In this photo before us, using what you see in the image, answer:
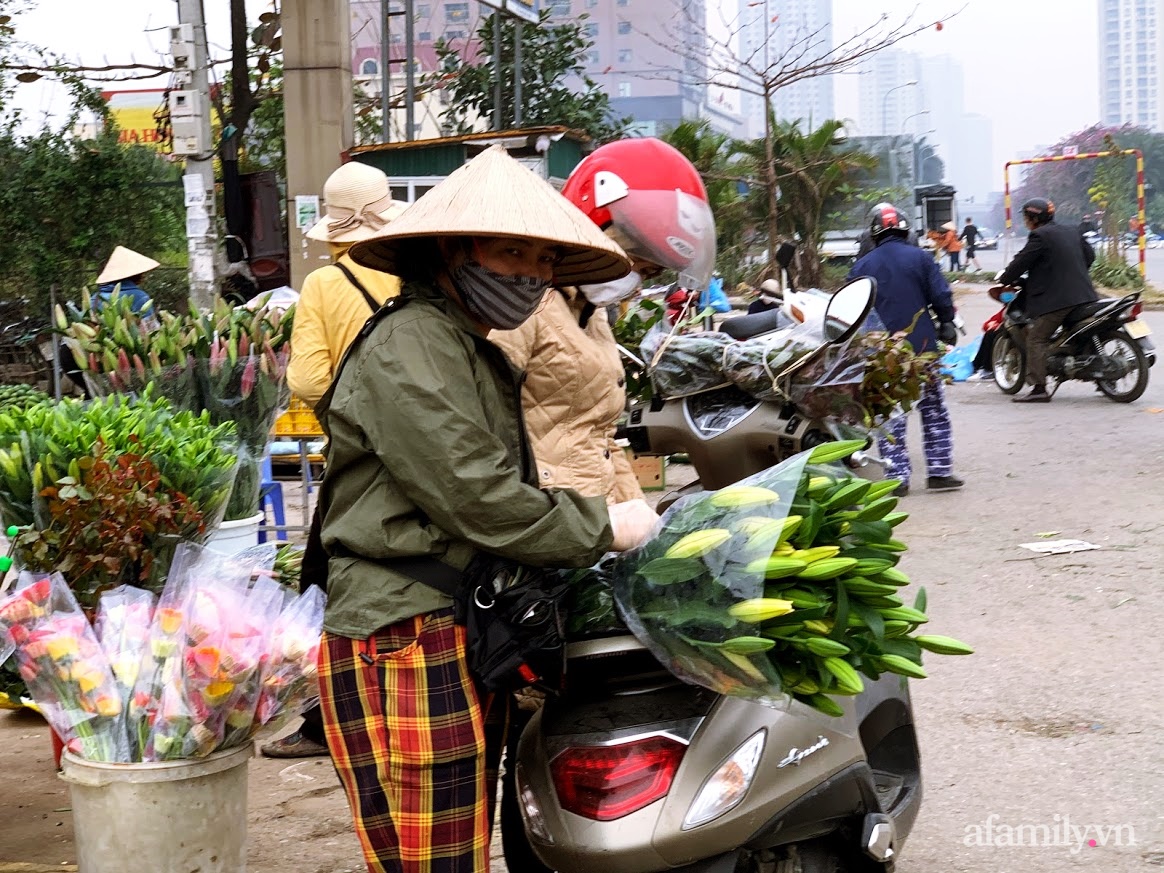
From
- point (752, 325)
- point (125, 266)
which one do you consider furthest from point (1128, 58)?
point (752, 325)

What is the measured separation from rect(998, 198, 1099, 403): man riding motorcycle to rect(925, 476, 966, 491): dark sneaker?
3.97 meters

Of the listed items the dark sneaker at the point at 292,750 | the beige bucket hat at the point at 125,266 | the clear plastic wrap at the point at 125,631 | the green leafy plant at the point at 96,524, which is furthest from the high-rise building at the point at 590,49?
the clear plastic wrap at the point at 125,631

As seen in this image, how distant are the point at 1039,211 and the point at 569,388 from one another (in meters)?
10.3

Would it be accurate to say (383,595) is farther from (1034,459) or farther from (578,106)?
(578,106)

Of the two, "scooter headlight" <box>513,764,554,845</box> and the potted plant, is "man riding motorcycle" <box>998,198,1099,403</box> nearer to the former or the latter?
the potted plant

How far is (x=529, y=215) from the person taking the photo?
251 cm

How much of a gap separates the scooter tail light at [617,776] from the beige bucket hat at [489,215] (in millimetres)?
955

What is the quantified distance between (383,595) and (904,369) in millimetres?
3305

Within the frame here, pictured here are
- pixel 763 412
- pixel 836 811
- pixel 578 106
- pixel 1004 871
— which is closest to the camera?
pixel 836 811

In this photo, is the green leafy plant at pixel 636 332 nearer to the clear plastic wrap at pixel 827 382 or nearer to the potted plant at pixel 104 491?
the clear plastic wrap at pixel 827 382

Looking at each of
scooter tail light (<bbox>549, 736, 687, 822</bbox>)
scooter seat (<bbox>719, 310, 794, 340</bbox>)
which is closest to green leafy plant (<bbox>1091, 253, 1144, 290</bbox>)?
scooter seat (<bbox>719, 310, 794, 340</bbox>)

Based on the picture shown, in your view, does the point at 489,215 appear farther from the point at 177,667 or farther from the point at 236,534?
the point at 236,534

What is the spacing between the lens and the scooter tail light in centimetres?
264

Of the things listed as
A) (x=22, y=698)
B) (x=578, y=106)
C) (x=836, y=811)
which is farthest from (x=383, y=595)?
(x=578, y=106)
